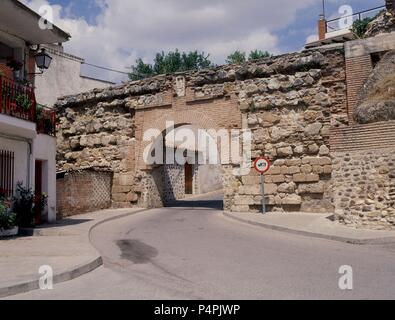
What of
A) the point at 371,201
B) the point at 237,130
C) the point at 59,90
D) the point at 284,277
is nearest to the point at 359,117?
the point at 371,201

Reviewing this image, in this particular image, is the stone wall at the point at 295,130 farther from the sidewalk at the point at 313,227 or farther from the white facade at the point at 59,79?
the white facade at the point at 59,79

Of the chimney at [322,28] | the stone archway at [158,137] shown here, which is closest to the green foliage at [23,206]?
the stone archway at [158,137]

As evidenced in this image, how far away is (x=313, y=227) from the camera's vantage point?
33.5ft

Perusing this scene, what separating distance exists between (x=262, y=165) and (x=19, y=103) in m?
7.24

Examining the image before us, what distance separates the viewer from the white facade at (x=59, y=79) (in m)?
23.5

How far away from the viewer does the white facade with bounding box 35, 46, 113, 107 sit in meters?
23.5

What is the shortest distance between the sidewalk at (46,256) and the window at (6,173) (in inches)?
47.3

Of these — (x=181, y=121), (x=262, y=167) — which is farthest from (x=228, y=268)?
(x=181, y=121)

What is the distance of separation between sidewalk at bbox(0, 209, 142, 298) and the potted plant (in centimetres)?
47

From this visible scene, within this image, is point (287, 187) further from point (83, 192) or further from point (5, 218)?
point (5, 218)

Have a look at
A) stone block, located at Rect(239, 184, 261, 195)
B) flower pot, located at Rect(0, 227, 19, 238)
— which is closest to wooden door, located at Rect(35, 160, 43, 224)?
flower pot, located at Rect(0, 227, 19, 238)

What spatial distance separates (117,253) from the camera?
798cm
